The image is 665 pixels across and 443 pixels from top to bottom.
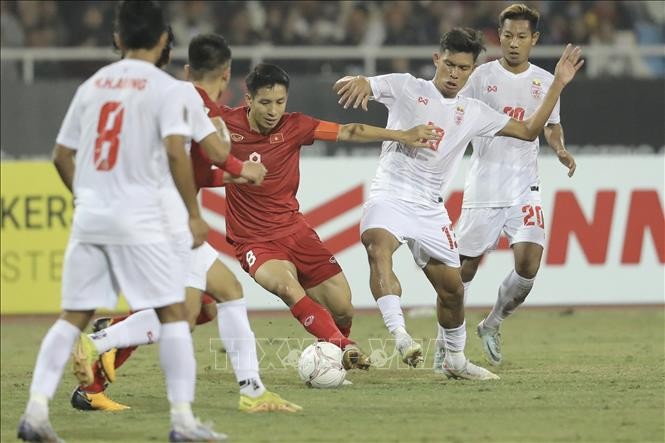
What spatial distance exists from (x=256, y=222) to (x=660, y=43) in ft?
35.6

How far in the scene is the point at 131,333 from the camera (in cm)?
784

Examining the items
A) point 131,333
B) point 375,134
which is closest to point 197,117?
point 131,333

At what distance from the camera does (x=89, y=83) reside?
259 inches

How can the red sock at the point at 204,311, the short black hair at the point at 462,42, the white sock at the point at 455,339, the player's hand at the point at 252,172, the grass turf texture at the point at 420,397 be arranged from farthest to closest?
the white sock at the point at 455,339 < the short black hair at the point at 462,42 < the red sock at the point at 204,311 < the player's hand at the point at 252,172 < the grass turf texture at the point at 420,397

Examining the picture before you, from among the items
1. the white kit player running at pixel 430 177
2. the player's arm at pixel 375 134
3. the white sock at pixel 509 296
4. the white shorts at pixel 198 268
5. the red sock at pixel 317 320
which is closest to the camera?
the white shorts at pixel 198 268

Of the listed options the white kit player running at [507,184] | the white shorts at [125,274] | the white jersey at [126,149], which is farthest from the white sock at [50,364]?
the white kit player running at [507,184]

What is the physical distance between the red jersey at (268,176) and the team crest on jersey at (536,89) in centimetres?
202

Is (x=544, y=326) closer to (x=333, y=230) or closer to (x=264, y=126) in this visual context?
(x=333, y=230)

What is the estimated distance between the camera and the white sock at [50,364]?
6406mm

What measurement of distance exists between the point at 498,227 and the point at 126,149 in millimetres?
4577

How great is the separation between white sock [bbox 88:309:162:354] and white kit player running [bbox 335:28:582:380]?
1.82 metres

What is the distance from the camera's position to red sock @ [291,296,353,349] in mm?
8797

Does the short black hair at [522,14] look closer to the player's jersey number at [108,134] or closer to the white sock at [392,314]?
the white sock at [392,314]

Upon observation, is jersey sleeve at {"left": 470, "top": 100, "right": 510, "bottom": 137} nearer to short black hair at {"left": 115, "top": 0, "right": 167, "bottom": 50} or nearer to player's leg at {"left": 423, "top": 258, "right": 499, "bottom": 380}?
player's leg at {"left": 423, "top": 258, "right": 499, "bottom": 380}
